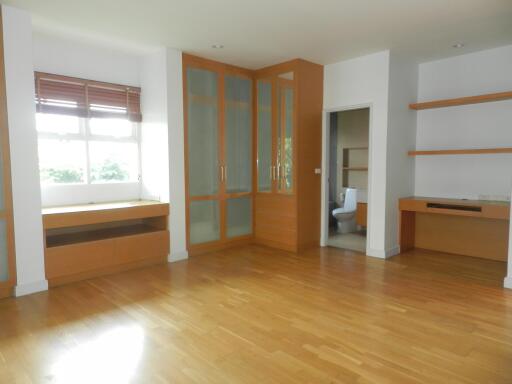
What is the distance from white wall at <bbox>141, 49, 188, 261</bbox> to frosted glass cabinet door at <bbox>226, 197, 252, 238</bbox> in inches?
32.6

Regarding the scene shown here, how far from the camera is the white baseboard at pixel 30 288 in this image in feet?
11.2

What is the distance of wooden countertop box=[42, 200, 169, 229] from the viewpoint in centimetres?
367

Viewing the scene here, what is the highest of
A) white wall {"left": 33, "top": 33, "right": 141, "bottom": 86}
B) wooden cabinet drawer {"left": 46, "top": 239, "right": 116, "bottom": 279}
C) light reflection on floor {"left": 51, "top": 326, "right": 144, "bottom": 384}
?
white wall {"left": 33, "top": 33, "right": 141, "bottom": 86}

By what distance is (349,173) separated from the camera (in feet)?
21.9

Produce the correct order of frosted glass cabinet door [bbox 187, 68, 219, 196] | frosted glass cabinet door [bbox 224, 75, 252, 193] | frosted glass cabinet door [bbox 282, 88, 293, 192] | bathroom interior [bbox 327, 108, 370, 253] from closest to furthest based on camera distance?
frosted glass cabinet door [bbox 187, 68, 219, 196], frosted glass cabinet door [bbox 282, 88, 293, 192], frosted glass cabinet door [bbox 224, 75, 252, 193], bathroom interior [bbox 327, 108, 370, 253]

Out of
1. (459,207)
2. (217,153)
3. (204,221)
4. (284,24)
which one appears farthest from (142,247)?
(459,207)

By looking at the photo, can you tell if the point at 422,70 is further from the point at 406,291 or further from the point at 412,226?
the point at 406,291

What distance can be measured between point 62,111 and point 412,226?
191 inches

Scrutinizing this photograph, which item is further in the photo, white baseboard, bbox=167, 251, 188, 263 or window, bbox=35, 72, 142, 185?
white baseboard, bbox=167, 251, 188, 263

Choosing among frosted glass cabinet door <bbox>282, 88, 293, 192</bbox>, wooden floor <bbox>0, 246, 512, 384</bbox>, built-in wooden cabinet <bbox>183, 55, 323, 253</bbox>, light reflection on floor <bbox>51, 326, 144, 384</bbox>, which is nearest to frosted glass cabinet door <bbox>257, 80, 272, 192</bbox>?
built-in wooden cabinet <bbox>183, 55, 323, 253</bbox>

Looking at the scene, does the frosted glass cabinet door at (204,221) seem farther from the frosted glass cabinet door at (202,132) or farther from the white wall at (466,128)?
the white wall at (466,128)

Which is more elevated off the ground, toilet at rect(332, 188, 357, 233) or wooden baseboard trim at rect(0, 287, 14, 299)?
toilet at rect(332, 188, 357, 233)

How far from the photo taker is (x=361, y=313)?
298 centimetres

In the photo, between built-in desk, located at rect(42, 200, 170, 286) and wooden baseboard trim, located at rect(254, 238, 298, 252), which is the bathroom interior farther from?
built-in desk, located at rect(42, 200, 170, 286)
